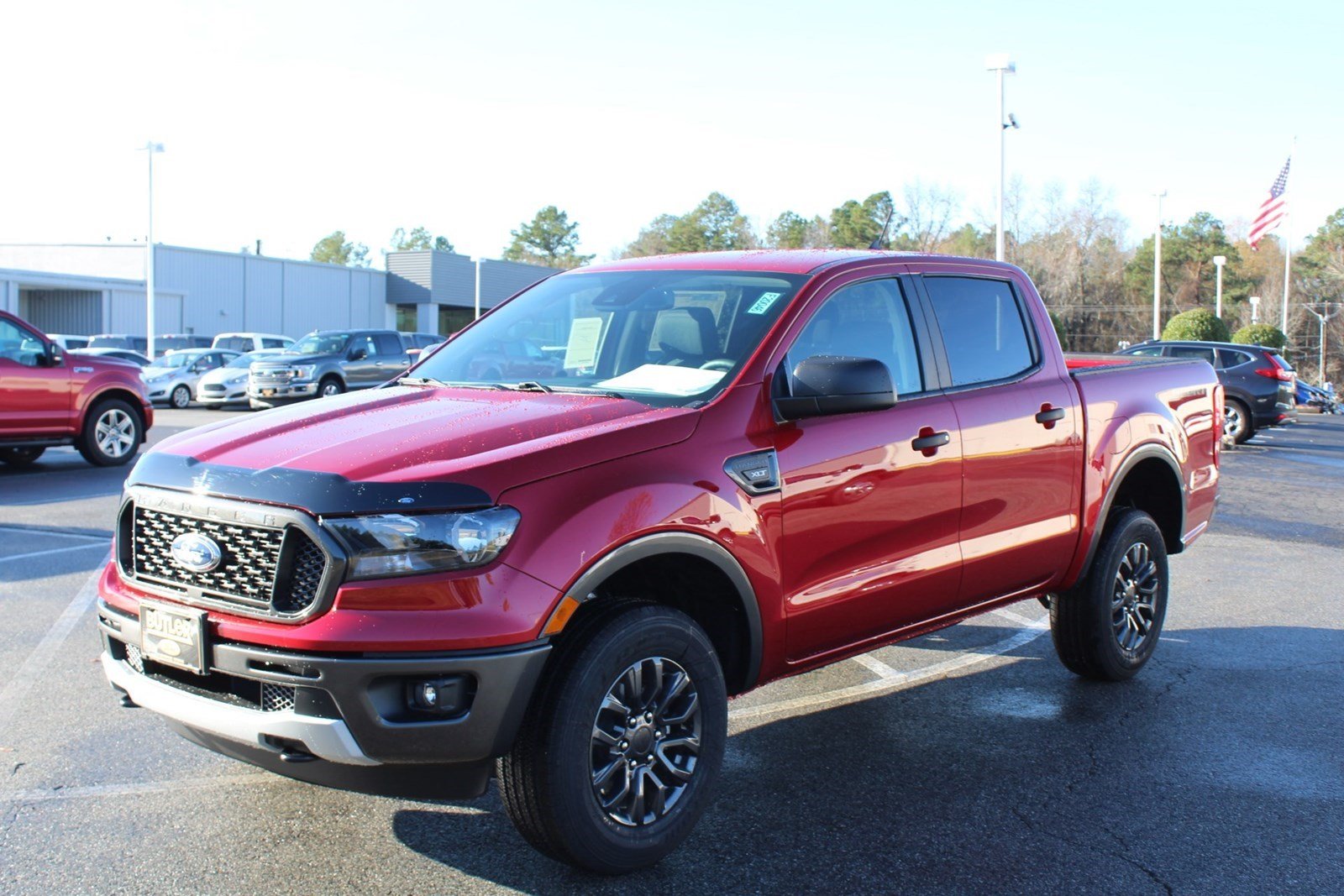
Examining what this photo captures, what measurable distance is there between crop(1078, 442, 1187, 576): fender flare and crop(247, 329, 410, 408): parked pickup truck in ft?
70.6

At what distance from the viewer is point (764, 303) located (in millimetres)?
4504

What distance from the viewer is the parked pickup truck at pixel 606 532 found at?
10.8 feet

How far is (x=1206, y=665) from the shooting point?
21.0 ft

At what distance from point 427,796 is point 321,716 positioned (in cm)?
39

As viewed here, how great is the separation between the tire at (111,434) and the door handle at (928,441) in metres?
12.4

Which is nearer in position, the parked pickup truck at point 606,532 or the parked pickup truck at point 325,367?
the parked pickup truck at point 606,532

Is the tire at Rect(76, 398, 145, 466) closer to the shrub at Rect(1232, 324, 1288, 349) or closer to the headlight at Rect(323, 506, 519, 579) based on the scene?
the headlight at Rect(323, 506, 519, 579)

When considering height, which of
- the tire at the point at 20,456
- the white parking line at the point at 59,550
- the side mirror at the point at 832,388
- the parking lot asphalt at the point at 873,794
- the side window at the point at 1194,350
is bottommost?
the parking lot asphalt at the point at 873,794

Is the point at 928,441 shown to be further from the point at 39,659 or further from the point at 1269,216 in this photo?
the point at 1269,216

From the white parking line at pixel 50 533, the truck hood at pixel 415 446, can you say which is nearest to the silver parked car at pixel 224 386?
the white parking line at pixel 50 533

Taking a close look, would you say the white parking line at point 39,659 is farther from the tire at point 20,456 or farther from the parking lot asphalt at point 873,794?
the tire at point 20,456

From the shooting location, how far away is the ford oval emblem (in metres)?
3.50

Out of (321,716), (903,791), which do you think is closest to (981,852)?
(903,791)

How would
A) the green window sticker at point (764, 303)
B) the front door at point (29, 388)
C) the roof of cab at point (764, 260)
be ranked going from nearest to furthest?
1. the green window sticker at point (764, 303)
2. the roof of cab at point (764, 260)
3. the front door at point (29, 388)
